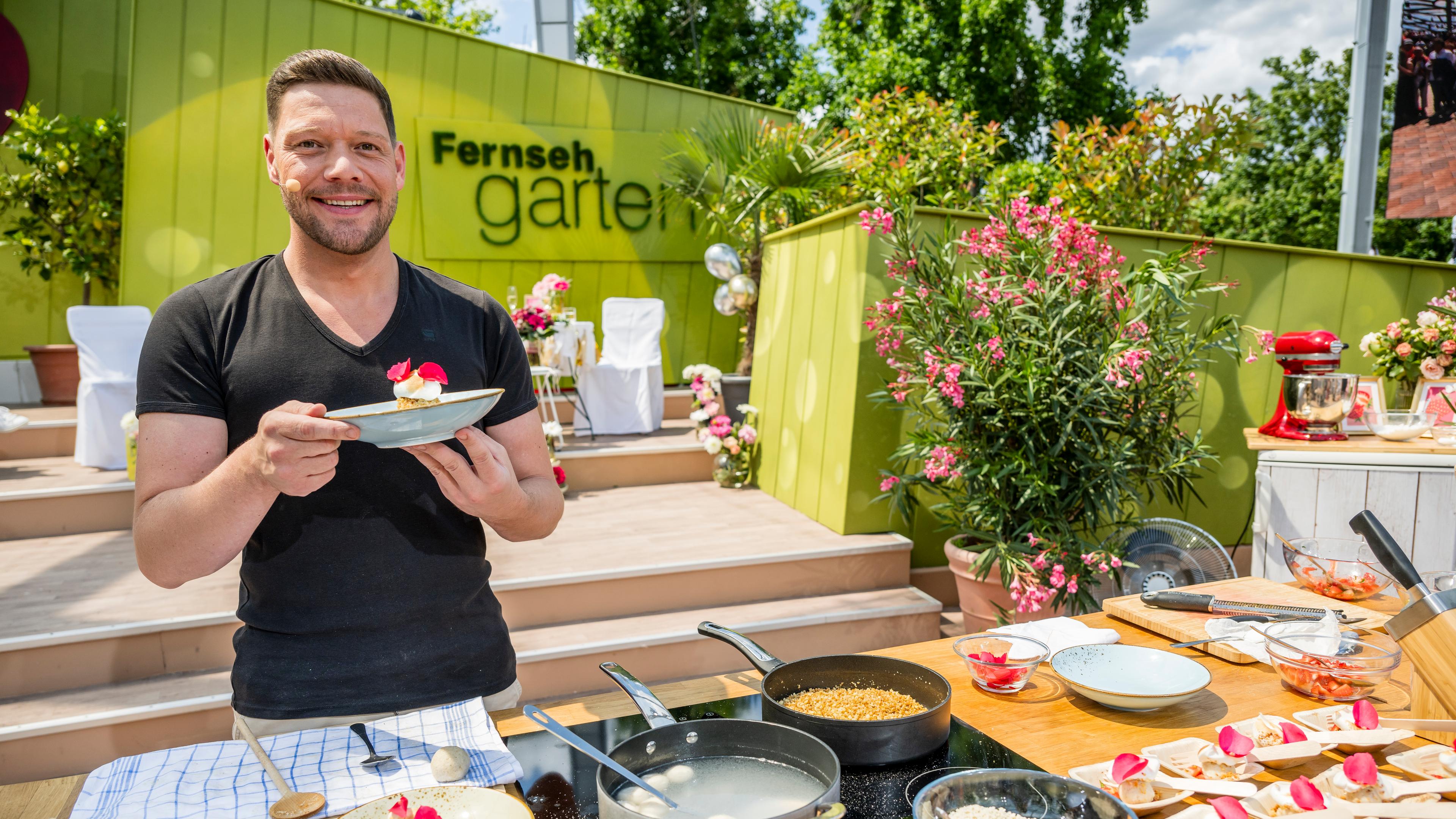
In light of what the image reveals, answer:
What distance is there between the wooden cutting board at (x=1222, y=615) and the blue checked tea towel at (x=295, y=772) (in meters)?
0.93

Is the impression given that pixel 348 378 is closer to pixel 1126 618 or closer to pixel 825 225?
pixel 1126 618

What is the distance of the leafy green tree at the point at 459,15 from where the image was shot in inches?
563

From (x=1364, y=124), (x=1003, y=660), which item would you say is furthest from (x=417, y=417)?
(x=1364, y=124)

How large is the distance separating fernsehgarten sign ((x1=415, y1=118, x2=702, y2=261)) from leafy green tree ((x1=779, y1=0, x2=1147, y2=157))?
7174 mm

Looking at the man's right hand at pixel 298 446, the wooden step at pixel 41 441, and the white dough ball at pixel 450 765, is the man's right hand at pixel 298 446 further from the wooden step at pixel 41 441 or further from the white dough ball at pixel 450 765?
the wooden step at pixel 41 441

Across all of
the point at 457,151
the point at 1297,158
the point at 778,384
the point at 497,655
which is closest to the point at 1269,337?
the point at 778,384

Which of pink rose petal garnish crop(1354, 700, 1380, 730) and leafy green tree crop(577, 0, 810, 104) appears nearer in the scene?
pink rose petal garnish crop(1354, 700, 1380, 730)

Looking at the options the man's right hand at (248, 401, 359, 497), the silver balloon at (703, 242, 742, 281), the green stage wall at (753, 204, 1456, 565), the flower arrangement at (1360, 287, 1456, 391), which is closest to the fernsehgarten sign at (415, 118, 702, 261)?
the silver balloon at (703, 242, 742, 281)

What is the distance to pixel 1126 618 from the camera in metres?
1.29

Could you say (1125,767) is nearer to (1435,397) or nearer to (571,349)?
(1435,397)

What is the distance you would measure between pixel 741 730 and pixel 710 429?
392 centimetres

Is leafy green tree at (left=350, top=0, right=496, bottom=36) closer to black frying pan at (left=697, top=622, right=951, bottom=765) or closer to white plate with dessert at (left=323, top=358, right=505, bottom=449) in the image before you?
white plate with dessert at (left=323, top=358, right=505, bottom=449)

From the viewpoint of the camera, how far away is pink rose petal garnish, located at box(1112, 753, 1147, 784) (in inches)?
29.9

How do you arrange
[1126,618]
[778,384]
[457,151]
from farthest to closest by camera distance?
[457,151] → [778,384] → [1126,618]
